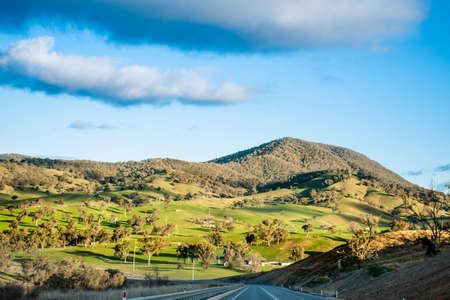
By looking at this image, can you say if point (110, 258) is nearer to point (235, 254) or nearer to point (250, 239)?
point (235, 254)

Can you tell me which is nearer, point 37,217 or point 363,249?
point 363,249

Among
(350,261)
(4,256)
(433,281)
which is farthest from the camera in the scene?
(4,256)

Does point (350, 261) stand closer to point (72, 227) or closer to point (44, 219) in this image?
point (72, 227)

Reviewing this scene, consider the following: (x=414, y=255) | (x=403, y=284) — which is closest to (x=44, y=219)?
(x=414, y=255)

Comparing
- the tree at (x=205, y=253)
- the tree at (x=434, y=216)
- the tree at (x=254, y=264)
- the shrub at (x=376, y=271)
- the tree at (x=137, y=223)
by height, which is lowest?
the tree at (x=254, y=264)

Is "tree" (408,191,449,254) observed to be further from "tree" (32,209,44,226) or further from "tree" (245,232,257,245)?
"tree" (32,209,44,226)

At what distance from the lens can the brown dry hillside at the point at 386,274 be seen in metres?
27.1

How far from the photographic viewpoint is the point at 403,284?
30.6 metres

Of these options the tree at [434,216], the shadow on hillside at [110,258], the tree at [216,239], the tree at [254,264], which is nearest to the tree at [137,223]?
the tree at [216,239]

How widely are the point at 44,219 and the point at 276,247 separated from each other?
9675 centimetres

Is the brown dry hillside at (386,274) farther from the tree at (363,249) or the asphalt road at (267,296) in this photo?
the asphalt road at (267,296)

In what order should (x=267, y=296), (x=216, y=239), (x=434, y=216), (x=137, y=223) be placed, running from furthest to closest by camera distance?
(x=137, y=223) < (x=216, y=239) < (x=434, y=216) < (x=267, y=296)

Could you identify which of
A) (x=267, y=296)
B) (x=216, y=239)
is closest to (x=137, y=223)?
(x=216, y=239)

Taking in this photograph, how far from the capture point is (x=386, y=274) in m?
42.3
